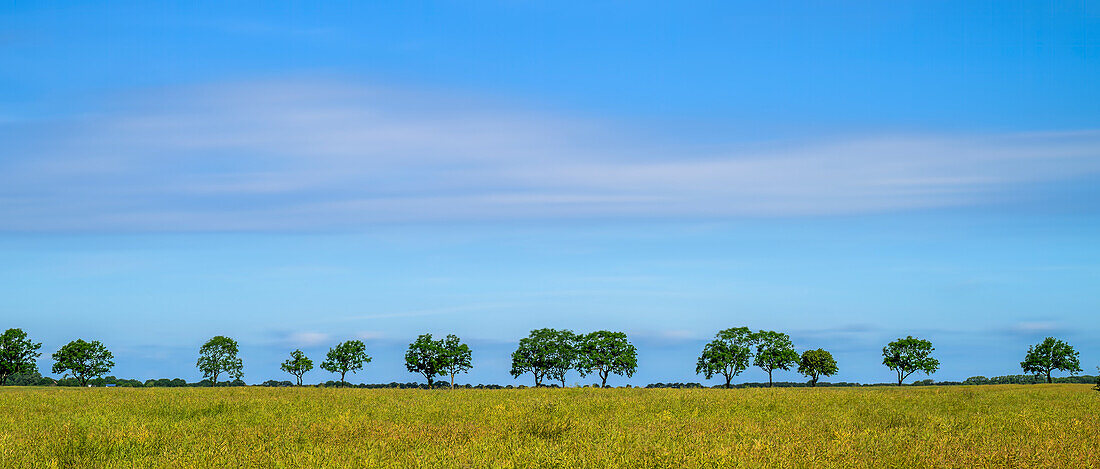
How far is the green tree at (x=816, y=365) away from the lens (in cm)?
10042

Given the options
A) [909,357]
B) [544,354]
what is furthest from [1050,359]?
[544,354]

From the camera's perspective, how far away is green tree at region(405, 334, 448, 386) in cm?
9525

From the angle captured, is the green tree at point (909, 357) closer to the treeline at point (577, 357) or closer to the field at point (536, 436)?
the treeline at point (577, 357)

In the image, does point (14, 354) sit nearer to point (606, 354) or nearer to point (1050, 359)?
point (606, 354)

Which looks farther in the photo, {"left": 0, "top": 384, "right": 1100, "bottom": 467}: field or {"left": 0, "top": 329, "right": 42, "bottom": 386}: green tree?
{"left": 0, "top": 329, "right": 42, "bottom": 386}: green tree

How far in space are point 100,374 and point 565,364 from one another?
5365cm

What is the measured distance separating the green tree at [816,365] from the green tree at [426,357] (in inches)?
1791

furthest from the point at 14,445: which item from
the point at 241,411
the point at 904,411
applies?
the point at 904,411

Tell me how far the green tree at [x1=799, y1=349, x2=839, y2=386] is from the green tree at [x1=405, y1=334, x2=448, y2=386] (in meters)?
45.5

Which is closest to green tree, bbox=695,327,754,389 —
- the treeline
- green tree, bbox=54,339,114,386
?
the treeline

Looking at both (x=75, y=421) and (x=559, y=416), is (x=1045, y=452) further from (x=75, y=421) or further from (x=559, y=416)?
(x=75, y=421)

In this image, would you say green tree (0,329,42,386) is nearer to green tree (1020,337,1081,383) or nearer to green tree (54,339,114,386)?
green tree (54,339,114,386)

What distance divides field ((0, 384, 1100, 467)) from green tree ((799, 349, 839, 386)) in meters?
81.9

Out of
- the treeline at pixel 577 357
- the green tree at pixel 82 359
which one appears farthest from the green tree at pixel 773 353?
the green tree at pixel 82 359
